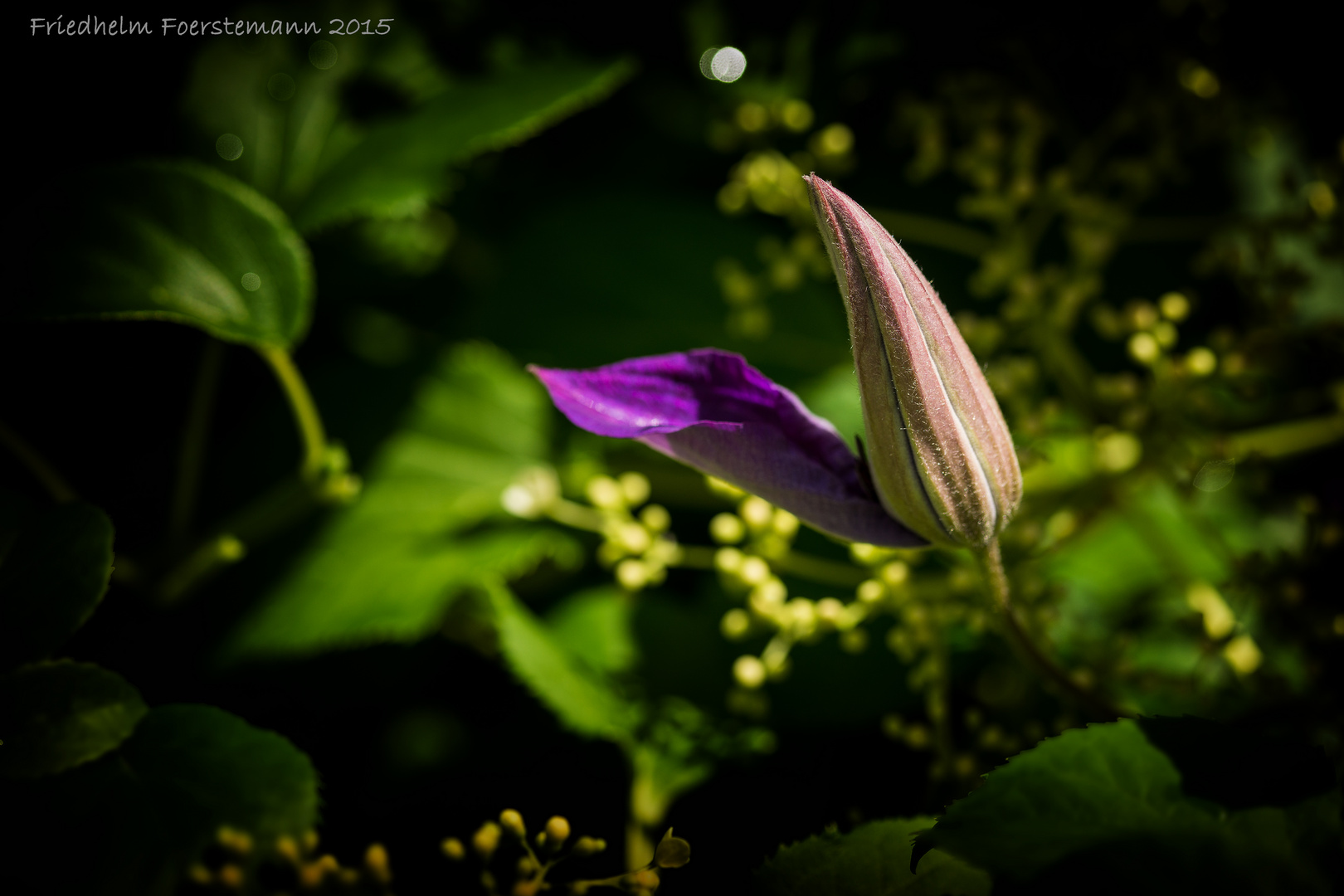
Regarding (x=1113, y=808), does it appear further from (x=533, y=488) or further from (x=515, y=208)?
(x=515, y=208)

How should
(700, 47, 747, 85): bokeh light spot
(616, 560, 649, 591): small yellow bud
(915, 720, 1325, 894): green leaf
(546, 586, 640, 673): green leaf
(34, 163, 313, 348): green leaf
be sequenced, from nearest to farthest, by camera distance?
(915, 720, 1325, 894): green leaf
(34, 163, 313, 348): green leaf
(616, 560, 649, 591): small yellow bud
(546, 586, 640, 673): green leaf
(700, 47, 747, 85): bokeh light spot

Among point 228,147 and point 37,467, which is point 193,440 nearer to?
point 37,467

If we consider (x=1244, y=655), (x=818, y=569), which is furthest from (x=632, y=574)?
(x=1244, y=655)

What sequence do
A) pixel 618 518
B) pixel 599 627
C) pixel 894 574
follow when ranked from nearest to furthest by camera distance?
pixel 894 574 → pixel 618 518 → pixel 599 627

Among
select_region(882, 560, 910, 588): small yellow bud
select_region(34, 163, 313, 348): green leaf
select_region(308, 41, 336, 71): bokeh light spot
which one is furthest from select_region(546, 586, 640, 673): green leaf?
select_region(308, 41, 336, 71): bokeh light spot

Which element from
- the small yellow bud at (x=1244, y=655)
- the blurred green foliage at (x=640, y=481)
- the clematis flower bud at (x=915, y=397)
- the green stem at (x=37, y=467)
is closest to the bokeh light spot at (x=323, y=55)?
the blurred green foliage at (x=640, y=481)

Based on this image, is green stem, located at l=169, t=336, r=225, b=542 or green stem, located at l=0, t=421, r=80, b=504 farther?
green stem, located at l=169, t=336, r=225, b=542

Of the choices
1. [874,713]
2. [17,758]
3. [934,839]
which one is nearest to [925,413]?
[934,839]

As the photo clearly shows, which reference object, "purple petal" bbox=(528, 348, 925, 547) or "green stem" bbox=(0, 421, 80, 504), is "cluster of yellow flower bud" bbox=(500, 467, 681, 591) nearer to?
"purple petal" bbox=(528, 348, 925, 547)
